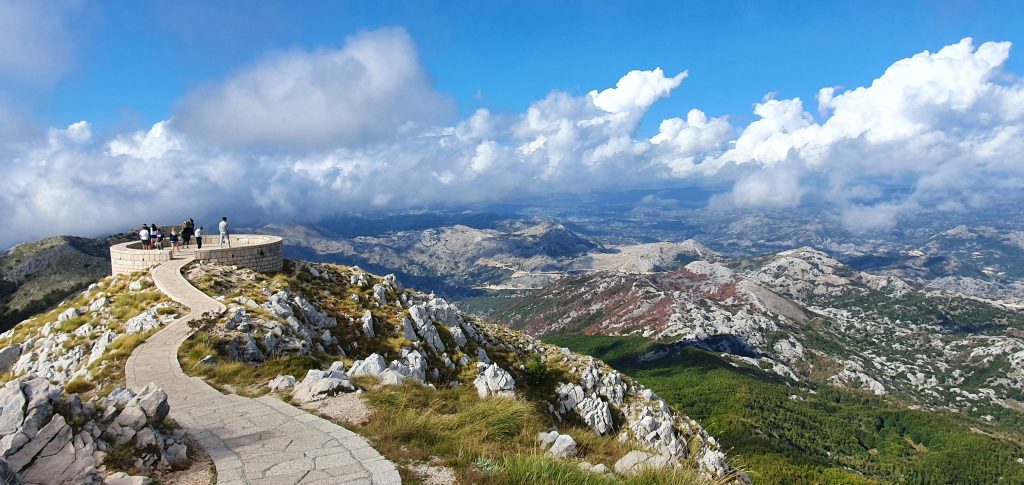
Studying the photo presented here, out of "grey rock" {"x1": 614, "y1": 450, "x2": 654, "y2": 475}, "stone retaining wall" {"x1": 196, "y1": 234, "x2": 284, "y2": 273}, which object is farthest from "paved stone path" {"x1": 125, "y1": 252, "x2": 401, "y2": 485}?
"stone retaining wall" {"x1": 196, "y1": 234, "x2": 284, "y2": 273}

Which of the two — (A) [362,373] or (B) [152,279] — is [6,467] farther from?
(B) [152,279]

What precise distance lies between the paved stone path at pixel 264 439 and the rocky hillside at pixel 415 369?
2.41ft

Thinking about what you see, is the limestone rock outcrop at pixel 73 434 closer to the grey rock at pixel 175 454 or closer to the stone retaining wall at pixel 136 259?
the grey rock at pixel 175 454

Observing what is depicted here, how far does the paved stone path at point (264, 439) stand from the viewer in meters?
10.3

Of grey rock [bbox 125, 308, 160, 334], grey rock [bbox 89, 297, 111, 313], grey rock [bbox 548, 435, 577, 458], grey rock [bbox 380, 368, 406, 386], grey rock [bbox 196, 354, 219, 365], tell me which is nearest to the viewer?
grey rock [bbox 548, 435, 577, 458]

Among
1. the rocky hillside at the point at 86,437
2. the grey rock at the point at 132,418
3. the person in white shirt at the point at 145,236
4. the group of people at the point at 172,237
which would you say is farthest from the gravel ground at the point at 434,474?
the person in white shirt at the point at 145,236

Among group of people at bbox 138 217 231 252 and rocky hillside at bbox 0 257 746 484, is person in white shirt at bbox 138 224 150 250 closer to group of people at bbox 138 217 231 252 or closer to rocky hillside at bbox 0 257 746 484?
group of people at bbox 138 217 231 252

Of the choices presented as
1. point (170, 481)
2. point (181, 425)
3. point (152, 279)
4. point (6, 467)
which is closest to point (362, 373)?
point (181, 425)

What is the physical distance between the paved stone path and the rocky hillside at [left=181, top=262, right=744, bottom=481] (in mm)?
734

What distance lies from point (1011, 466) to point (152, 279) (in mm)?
247784

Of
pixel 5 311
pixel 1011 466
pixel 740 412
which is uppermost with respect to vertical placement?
pixel 5 311

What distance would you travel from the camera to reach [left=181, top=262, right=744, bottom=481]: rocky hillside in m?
14.0

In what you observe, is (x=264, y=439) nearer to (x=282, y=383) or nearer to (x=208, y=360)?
(x=282, y=383)

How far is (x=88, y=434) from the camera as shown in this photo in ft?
33.5
